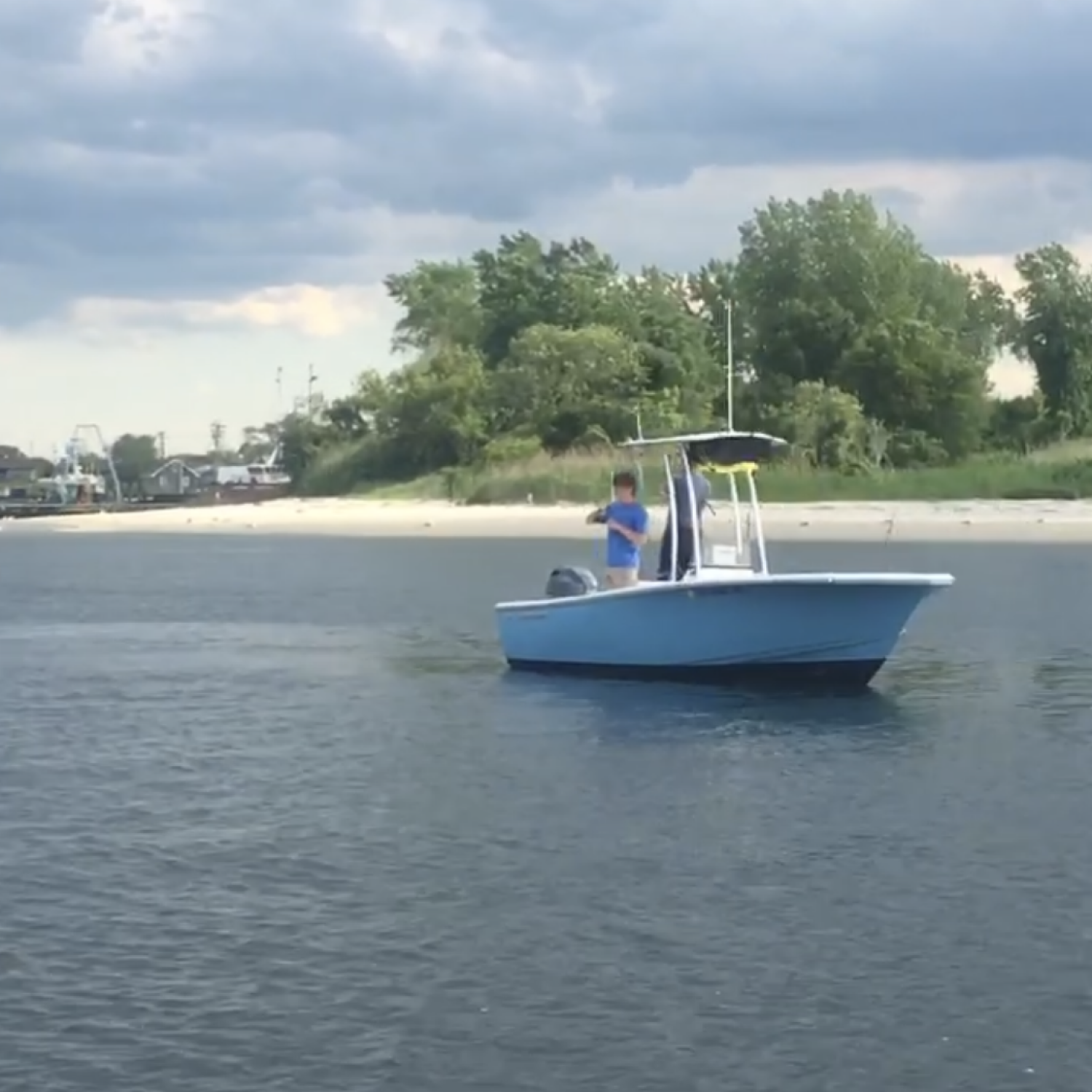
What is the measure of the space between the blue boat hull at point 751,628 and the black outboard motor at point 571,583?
1.24 feet

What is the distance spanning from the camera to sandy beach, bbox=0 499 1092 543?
5978cm

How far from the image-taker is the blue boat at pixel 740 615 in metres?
23.0

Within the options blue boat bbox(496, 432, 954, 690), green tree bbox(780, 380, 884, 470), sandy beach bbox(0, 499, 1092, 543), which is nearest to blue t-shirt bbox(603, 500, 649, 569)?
blue boat bbox(496, 432, 954, 690)

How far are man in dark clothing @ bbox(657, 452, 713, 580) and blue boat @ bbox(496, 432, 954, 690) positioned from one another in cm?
5

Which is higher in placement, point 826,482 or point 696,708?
point 826,482

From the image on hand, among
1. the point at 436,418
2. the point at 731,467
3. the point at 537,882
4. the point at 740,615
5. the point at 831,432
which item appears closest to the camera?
the point at 537,882

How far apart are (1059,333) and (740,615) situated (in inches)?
2486

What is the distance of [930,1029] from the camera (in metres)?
11.4

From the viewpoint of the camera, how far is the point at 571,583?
2520cm

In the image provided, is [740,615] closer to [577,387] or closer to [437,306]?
[577,387]

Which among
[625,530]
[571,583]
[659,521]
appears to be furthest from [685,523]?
[659,521]

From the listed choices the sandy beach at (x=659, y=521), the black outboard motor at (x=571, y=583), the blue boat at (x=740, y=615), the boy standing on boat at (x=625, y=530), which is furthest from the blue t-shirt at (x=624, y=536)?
the sandy beach at (x=659, y=521)

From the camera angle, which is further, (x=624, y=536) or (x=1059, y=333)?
(x=1059, y=333)

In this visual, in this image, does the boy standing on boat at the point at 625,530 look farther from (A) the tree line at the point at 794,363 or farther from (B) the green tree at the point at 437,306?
(B) the green tree at the point at 437,306
